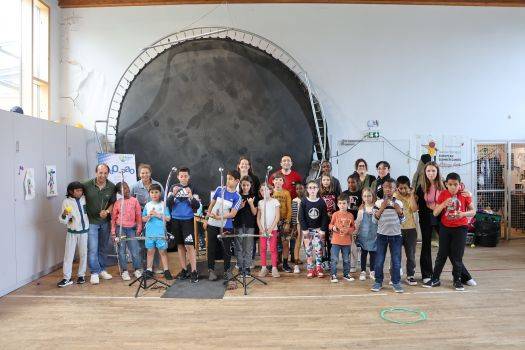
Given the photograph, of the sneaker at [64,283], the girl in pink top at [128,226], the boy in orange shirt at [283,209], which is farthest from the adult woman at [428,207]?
the sneaker at [64,283]

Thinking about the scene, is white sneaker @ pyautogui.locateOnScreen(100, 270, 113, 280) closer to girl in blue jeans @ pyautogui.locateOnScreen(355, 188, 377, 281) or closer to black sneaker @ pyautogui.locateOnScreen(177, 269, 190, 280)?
black sneaker @ pyautogui.locateOnScreen(177, 269, 190, 280)

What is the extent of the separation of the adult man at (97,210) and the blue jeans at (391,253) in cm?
295

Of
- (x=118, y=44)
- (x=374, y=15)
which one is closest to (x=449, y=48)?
(x=374, y=15)

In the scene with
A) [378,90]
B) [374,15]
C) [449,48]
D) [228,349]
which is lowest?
[228,349]

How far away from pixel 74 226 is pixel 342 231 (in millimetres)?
2902

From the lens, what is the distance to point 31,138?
4.57m

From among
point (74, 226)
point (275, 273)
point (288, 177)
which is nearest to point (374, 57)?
point (288, 177)

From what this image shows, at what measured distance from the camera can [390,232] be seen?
4.04 meters

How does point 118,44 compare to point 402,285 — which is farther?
point 118,44

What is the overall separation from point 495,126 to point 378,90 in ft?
7.12

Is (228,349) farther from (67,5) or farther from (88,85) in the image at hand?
(67,5)

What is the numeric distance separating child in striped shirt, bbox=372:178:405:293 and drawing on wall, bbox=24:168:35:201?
3708mm

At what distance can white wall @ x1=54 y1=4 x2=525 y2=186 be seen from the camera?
671 centimetres

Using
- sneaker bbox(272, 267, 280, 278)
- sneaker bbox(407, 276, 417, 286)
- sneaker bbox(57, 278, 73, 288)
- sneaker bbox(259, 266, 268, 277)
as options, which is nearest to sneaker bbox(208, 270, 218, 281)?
sneaker bbox(259, 266, 268, 277)
